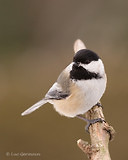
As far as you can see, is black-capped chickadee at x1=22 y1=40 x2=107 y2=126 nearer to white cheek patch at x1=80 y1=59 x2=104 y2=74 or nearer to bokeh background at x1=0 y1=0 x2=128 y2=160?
white cheek patch at x1=80 y1=59 x2=104 y2=74

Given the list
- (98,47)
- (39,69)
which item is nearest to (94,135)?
(39,69)

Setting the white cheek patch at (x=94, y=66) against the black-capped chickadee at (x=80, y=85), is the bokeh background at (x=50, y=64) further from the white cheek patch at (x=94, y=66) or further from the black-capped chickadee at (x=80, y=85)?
the white cheek patch at (x=94, y=66)

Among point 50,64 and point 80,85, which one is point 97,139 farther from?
point 50,64

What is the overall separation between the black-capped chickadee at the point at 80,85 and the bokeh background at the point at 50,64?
72 cm

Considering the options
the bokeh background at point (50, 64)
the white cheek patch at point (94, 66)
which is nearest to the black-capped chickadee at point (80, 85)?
the white cheek patch at point (94, 66)

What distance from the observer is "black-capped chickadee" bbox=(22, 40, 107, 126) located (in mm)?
1625

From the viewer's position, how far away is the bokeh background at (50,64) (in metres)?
2.64

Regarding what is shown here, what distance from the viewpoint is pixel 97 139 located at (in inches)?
58.9

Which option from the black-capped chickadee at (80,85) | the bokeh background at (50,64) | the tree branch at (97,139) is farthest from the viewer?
the bokeh background at (50,64)

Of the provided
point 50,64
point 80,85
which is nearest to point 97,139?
point 80,85

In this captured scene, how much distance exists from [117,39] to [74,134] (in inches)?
67.8

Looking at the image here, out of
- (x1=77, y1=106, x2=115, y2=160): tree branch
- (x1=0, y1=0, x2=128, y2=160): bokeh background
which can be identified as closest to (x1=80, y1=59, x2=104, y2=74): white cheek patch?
(x1=77, y1=106, x2=115, y2=160): tree branch

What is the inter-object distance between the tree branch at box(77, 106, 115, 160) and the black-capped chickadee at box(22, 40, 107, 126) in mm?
52

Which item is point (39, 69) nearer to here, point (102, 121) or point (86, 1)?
point (86, 1)
